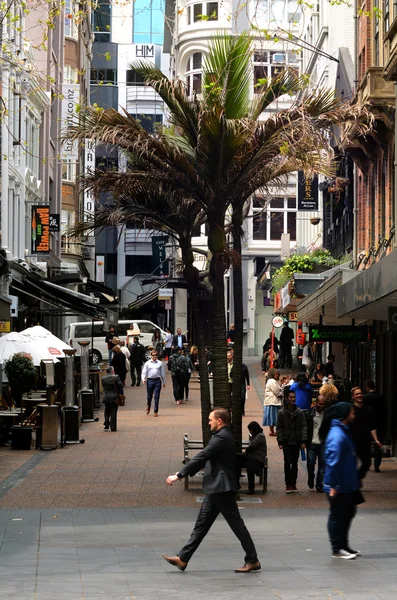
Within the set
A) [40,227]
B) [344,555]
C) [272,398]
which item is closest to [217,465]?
[344,555]

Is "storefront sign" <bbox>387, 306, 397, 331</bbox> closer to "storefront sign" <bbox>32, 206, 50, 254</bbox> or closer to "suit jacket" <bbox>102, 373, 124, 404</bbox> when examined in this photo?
"suit jacket" <bbox>102, 373, 124, 404</bbox>

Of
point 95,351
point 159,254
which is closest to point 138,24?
point 159,254

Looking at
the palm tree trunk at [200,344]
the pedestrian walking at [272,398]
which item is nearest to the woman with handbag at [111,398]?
the pedestrian walking at [272,398]

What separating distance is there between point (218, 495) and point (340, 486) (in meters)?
1.38

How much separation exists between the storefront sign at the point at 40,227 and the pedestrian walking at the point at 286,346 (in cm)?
1046

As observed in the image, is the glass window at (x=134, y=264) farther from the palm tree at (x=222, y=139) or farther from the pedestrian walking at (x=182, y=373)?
the palm tree at (x=222, y=139)

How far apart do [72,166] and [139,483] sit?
47.0 metres

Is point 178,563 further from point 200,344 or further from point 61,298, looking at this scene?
point 61,298

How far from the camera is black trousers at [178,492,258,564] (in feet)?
33.5

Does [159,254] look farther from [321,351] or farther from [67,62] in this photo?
[321,351]

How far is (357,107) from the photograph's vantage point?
681 inches

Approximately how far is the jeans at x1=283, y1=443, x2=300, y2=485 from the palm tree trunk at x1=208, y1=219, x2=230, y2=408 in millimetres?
1194

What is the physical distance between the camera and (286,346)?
4494 cm

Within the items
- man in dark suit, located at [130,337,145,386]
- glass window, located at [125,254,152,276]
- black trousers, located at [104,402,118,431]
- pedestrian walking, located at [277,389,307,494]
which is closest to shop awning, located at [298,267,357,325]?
pedestrian walking, located at [277,389,307,494]
